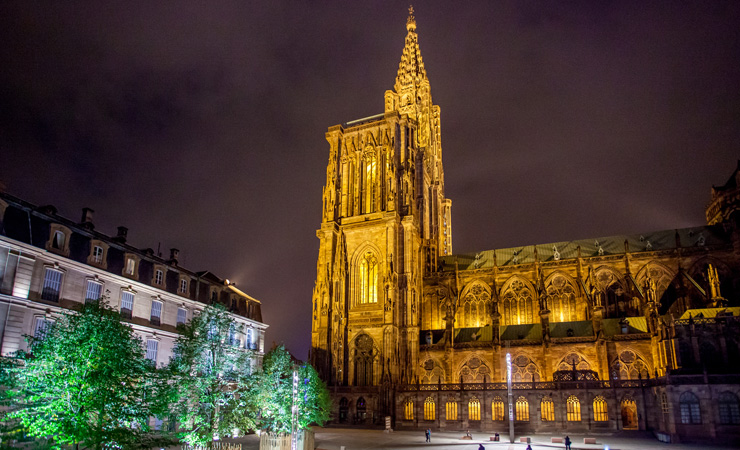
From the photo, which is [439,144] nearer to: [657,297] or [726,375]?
[657,297]

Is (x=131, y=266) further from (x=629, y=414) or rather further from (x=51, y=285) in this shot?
(x=629, y=414)

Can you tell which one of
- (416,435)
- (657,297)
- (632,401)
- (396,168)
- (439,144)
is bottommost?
(416,435)

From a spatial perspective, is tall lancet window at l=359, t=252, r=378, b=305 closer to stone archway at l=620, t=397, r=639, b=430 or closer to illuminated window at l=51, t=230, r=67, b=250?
stone archway at l=620, t=397, r=639, b=430

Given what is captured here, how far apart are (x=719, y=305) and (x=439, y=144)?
185 ft

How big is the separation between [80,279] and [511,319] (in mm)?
48513

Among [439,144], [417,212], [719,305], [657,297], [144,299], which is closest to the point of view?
[144,299]

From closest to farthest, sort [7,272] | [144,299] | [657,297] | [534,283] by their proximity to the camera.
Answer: [7,272], [144,299], [657,297], [534,283]

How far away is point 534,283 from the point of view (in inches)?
2534

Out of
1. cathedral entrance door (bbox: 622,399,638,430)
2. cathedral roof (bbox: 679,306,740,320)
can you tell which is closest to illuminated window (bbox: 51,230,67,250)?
cathedral entrance door (bbox: 622,399,638,430)

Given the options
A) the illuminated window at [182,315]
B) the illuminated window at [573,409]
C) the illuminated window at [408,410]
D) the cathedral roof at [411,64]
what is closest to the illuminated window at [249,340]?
the illuminated window at [182,315]

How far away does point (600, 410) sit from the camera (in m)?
47.0

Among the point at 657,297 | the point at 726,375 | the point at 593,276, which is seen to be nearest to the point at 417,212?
the point at 593,276

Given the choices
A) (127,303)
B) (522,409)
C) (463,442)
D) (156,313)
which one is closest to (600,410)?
(522,409)

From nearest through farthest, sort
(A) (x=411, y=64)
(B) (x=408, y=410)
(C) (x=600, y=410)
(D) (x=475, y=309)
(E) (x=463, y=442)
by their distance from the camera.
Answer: (E) (x=463, y=442), (C) (x=600, y=410), (B) (x=408, y=410), (D) (x=475, y=309), (A) (x=411, y=64)
